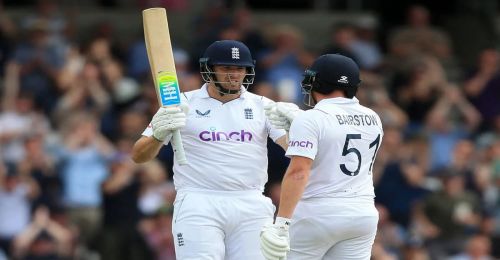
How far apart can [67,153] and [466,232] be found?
4.80 meters

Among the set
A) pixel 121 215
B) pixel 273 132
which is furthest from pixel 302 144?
pixel 121 215

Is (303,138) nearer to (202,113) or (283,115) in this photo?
(283,115)

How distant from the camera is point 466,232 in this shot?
16297 millimetres

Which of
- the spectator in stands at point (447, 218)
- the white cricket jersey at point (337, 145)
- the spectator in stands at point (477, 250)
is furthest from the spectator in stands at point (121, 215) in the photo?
the white cricket jersey at point (337, 145)

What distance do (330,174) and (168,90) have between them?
1.28m

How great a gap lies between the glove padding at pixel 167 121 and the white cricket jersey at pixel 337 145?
0.79 metres

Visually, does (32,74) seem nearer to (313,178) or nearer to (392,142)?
(392,142)

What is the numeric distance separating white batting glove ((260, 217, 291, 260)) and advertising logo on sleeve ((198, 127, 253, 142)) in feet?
2.85

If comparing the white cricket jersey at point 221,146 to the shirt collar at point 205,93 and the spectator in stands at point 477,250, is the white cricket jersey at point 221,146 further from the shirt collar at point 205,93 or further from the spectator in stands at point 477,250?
the spectator in stands at point 477,250

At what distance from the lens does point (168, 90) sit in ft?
31.1

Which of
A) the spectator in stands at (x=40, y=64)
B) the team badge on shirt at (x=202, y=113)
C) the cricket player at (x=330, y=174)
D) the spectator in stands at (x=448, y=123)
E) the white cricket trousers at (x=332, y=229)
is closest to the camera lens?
the cricket player at (x=330, y=174)

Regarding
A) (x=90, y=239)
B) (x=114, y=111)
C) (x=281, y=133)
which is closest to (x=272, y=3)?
(x=114, y=111)

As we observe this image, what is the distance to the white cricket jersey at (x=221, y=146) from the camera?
9547 mm

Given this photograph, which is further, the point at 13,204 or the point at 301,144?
the point at 13,204
